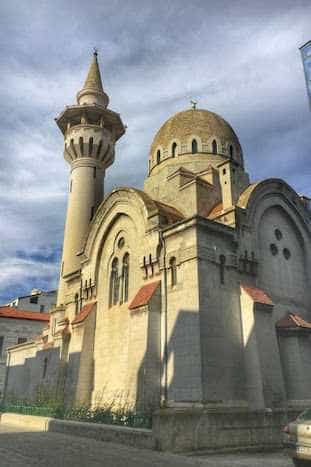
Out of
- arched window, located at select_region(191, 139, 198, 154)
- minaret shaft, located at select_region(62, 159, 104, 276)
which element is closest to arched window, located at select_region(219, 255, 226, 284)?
arched window, located at select_region(191, 139, 198, 154)

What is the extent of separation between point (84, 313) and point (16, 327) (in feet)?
74.8

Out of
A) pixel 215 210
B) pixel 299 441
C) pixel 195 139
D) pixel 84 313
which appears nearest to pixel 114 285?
pixel 84 313

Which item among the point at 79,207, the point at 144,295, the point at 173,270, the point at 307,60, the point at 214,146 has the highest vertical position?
the point at 214,146

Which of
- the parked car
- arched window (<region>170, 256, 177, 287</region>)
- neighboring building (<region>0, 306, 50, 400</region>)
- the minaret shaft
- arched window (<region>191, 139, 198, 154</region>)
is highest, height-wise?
arched window (<region>191, 139, 198, 154</region>)

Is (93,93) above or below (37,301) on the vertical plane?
above

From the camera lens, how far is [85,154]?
32.0 metres

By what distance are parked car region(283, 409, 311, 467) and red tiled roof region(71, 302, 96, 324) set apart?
16.1 meters

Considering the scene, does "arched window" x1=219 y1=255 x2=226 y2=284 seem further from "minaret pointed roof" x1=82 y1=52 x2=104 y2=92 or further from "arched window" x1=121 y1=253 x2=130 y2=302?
"minaret pointed roof" x1=82 y1=52 x2=104 y2=92

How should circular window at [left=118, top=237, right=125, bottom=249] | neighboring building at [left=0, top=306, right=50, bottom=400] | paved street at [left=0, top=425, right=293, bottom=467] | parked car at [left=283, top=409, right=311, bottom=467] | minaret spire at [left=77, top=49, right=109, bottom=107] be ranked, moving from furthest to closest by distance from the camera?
1. neighboring building at [left=0, top=306, right=50, bottom=400]
2. minaret spire at [left=77, top=49, right=109, bottom=107]
3. circular window at [left=118, top=237, right=125, bottom=249]
4. paved street at [left=0, top=425, right=293, bottom=467]
5. parked car at [left=283, top=409, right=311, bottom=467]

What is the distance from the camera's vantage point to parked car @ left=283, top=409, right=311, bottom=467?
785cm

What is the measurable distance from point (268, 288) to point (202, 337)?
5926mm

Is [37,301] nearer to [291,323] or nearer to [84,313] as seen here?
[84,313]

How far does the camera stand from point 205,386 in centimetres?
1520

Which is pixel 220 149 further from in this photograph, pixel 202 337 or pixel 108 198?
pixel 202 337
